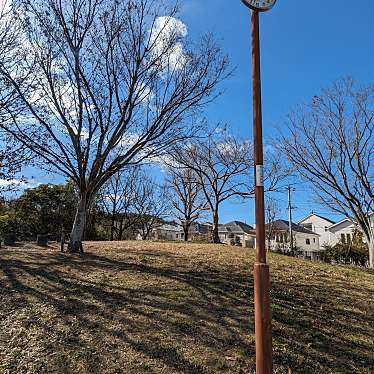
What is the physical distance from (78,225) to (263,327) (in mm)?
7721

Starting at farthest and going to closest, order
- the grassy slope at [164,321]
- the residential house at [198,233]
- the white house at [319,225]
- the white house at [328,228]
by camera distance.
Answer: the white house at [319,225], the white house at [328,228], the residential house at [198,233], the grassy slope at [164,321]

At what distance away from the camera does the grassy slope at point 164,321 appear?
3.66 meters

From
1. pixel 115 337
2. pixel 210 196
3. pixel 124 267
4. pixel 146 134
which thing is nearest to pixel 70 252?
pixel 124 267

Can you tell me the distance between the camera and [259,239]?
290cm

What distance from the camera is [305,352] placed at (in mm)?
3986

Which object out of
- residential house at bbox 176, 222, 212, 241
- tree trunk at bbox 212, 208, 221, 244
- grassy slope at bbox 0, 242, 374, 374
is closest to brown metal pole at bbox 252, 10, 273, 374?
grassy slope at bbox 0, 242, 374, 374

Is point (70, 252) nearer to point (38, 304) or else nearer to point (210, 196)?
point (38, 304)

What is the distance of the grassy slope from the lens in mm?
3656

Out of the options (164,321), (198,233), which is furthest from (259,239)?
(198,233)

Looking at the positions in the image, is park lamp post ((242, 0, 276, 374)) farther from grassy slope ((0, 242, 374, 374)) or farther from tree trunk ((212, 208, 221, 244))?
tree trunk ((212, 208, 221, 244))

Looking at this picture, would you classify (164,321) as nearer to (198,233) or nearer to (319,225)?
(198,233)

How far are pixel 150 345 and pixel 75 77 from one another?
794 cm

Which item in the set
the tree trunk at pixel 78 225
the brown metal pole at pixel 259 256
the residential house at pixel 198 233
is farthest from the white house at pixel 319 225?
the brown metal pole at pixel 259 256

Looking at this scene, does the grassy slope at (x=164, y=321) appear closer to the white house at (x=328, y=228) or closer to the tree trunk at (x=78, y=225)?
the tree trunk at (x=78, y=225)
